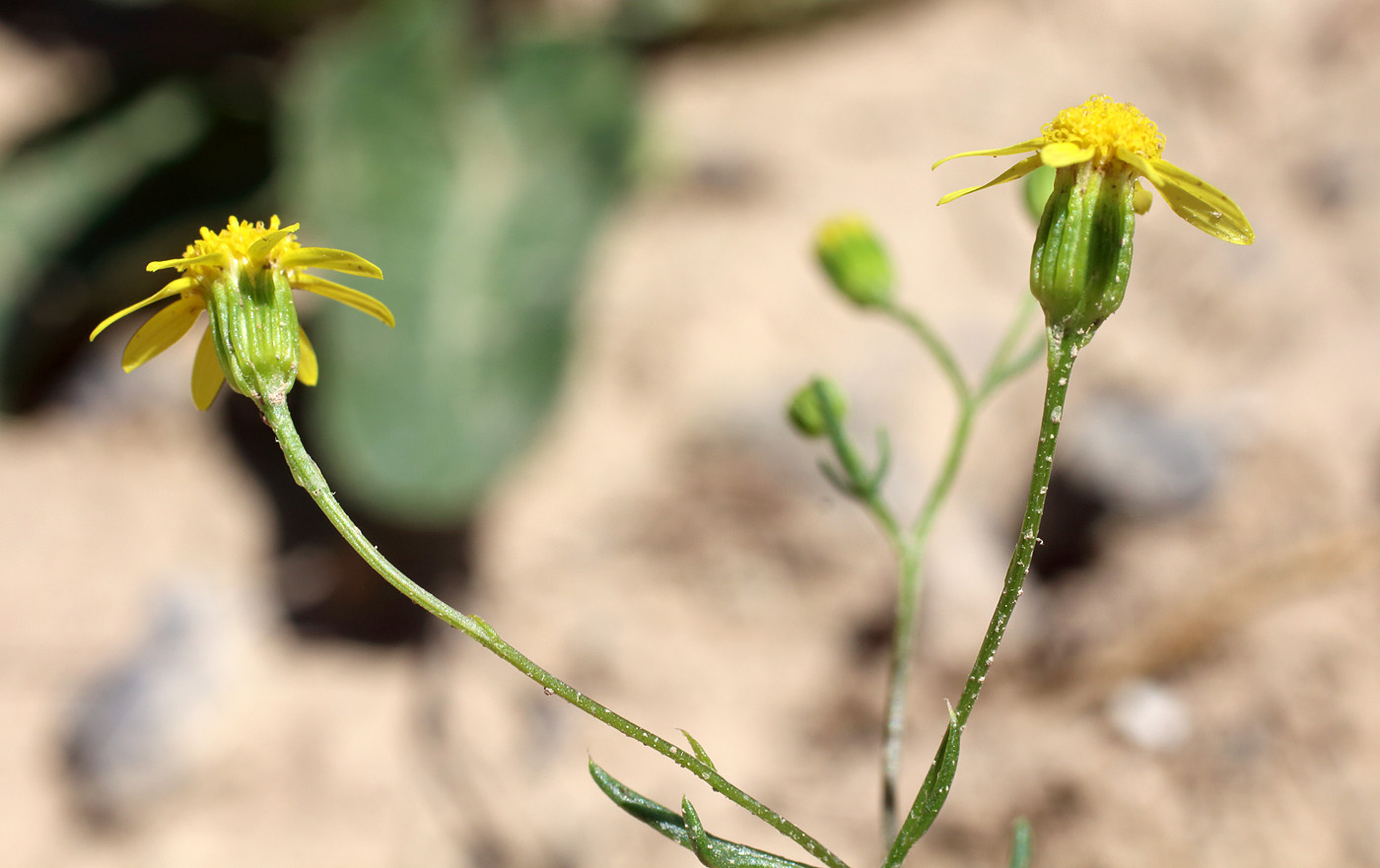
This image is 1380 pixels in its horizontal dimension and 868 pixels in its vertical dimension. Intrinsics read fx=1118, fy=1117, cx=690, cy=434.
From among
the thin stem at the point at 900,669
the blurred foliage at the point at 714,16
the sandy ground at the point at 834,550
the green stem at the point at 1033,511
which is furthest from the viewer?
the blurred foliage at the point at 714,16

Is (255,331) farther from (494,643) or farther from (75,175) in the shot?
(75,175)

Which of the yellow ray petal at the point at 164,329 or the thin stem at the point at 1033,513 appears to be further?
the yellow ray petal at the point at 164,329

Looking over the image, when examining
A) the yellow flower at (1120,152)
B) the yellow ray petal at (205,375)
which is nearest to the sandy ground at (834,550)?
the yellow flower at (1120,152)

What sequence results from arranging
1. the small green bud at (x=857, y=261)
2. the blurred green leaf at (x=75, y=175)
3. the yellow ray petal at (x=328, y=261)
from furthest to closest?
the blurred green leaf at (x=75, y=175) → the small green bud at (x=857, y=261) → the yellow ray petal at (x=328, y=261)

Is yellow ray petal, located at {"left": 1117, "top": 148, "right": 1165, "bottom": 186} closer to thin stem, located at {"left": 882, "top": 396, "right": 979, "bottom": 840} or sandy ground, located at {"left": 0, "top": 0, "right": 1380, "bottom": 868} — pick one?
thin stem, located at {"left": 882, "top": 396, "right": 979, "bottom": 840}

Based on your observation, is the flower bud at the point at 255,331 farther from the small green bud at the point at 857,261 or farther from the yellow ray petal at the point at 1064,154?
the small green bud at the point at 857,261

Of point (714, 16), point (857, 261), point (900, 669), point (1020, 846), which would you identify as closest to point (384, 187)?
point (714, 16)
